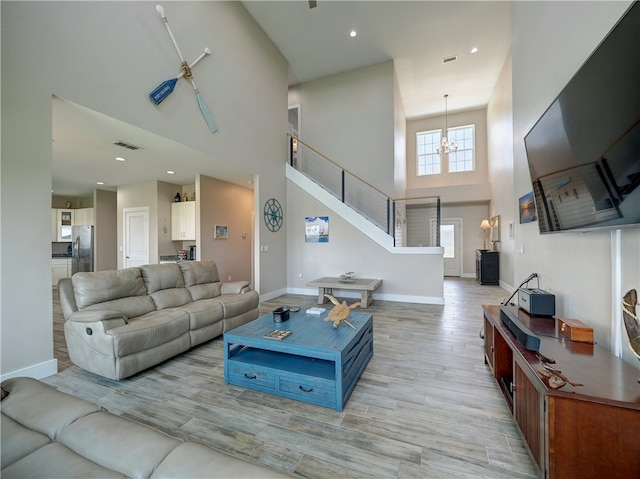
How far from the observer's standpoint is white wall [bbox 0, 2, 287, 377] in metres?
2.35

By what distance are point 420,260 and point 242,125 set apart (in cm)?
448

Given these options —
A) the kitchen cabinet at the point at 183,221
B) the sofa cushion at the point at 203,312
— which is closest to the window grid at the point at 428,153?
the kitchen cabinet at the point at 183,221

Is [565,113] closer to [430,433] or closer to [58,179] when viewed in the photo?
[430,433]

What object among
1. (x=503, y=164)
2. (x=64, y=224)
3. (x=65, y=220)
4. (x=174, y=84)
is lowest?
(x=64, y=224)

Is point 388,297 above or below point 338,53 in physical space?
below

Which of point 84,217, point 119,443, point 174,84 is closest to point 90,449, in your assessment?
point 119,443

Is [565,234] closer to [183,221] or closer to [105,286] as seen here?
[105,286]

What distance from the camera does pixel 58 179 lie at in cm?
631

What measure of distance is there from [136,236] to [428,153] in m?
9.56

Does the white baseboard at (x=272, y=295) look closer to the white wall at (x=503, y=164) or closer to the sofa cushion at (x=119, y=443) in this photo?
the sofa cushion at (x=119, y=443)

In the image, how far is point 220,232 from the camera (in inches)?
251

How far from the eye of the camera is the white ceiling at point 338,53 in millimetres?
4223

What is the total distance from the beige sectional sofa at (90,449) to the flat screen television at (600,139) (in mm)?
2156

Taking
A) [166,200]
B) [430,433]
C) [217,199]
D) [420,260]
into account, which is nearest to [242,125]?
[217,199]
